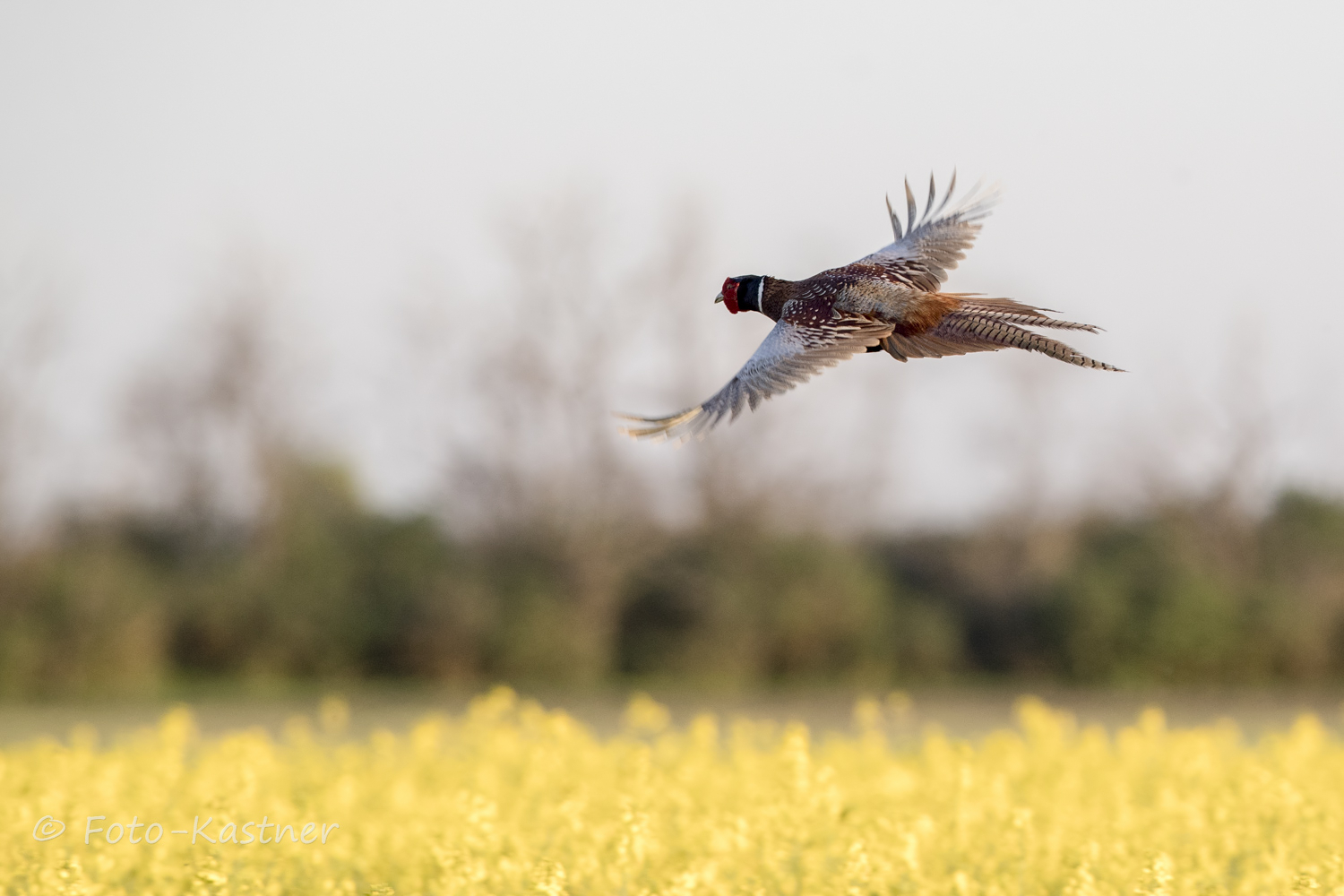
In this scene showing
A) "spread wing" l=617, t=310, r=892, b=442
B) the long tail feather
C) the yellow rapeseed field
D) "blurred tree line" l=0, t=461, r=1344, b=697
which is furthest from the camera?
"blurred tree line" l=0, t=461, r=1344, b=697

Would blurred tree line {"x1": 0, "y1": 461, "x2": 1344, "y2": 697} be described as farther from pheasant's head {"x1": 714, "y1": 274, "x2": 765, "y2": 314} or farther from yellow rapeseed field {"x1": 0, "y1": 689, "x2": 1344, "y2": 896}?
pheasant's head {"x1": 714, "y1": 274, "x2": 765, "y2": 314}

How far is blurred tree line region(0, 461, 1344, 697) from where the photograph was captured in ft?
51.7

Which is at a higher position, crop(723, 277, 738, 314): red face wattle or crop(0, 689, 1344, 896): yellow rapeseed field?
crop(723, 277, 738, 314): red face wattle

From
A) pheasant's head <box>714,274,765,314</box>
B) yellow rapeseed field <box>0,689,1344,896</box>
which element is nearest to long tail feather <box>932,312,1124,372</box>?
pheasant's head <box>714,274,765,314</box>

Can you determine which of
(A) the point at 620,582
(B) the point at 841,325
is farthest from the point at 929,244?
(A) the point at 620,582

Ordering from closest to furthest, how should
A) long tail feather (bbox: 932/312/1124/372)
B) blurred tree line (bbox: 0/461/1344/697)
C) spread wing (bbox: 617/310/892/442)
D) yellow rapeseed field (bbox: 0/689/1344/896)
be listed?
long tail feather (bbox: 932/312/1124/372)
spread wing (bbox: 617/310/892/442)
yellow rapeseed field (bbox: 0/689/1344/896)
blurred tree line (bbox: 0/461/1344/697)

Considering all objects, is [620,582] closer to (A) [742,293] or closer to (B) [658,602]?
(B) [658,602]

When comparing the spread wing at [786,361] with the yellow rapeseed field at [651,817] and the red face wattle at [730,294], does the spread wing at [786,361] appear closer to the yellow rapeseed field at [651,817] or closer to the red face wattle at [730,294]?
the red face wattle at [730,294]

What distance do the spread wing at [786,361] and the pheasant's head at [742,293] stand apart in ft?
0.45

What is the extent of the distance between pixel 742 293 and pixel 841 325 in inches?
12.6

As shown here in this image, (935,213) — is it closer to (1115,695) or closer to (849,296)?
(849,296)

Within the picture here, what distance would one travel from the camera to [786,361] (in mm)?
3688

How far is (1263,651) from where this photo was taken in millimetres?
16469

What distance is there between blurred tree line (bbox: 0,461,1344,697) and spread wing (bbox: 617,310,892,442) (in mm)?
12274
